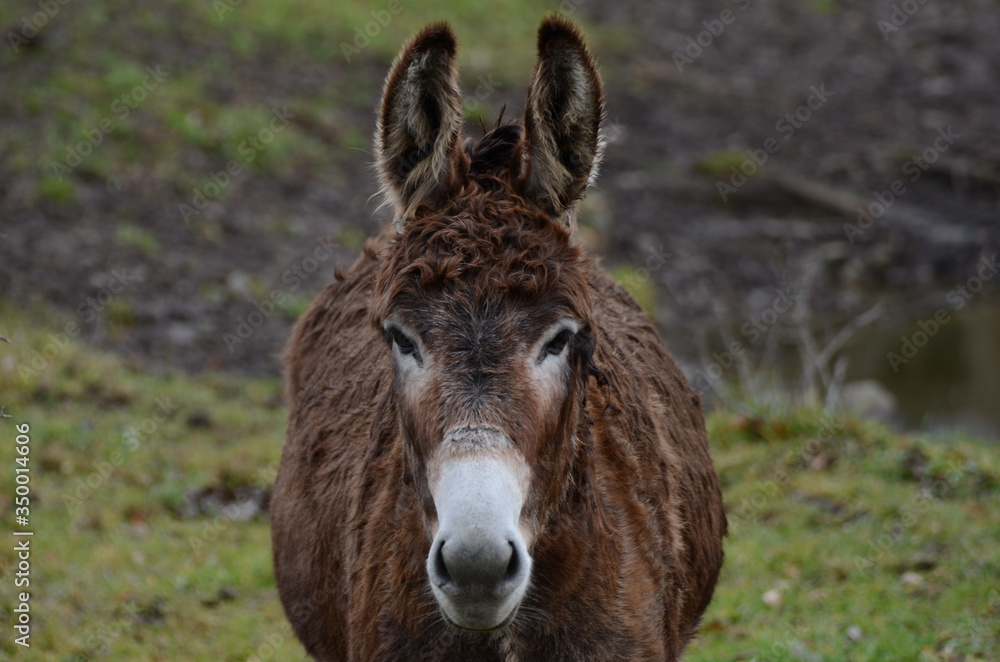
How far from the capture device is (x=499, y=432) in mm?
2754

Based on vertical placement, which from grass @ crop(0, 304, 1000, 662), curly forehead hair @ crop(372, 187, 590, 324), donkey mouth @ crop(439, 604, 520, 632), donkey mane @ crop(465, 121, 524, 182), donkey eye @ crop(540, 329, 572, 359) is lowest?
grass @ crop(0, 304, 1000, 662)

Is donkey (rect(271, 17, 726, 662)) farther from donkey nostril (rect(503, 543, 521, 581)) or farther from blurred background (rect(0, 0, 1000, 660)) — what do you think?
blurred background (rect(0, 0, 1000, 660))

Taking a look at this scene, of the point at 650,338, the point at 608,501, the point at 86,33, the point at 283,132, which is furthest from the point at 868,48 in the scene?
the point at 608,501

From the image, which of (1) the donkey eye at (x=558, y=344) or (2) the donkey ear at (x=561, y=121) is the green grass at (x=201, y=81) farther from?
(1) the donkey eye at (x=558, y=344)

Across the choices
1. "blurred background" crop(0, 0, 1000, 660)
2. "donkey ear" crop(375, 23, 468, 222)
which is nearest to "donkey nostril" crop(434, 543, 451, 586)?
"donkey ear" crop(375, 23, 468, 222)

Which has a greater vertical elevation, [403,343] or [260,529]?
[403,343]

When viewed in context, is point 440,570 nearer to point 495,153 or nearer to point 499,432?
point 499,432

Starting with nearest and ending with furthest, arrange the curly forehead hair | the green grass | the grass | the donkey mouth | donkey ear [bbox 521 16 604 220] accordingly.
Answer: the donkey mouth → the curly forehead hair → donkey ear [bbox 521 16 604 220] → the grass → the green grass

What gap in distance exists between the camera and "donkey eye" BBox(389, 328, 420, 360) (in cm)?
302

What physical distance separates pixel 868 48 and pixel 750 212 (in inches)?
307

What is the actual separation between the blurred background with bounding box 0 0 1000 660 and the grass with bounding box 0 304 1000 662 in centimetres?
4

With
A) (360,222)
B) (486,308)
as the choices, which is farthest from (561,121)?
(360,222)

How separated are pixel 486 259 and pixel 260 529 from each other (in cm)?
522

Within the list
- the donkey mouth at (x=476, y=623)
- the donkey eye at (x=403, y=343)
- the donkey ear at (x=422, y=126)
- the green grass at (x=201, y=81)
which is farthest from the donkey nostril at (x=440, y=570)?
the green grass at (x=201, y=81)
